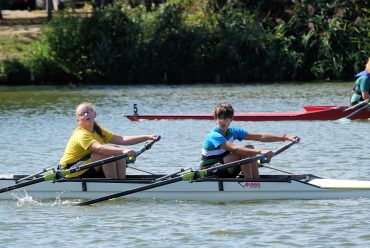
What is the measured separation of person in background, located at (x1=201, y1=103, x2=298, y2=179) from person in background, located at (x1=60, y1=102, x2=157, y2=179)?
3.05 feet

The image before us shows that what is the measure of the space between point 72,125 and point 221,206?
1367 cm

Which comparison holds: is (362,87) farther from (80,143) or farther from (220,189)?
(80,143)

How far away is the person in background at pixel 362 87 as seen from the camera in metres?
26.3

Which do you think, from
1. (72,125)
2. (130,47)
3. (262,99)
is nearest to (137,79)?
(130,47)

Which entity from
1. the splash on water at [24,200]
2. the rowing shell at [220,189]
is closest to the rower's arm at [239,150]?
the rowing shell at [220,189]

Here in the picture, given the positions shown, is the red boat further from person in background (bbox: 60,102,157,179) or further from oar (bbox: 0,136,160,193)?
oar (bbox: 0,136,160,193)

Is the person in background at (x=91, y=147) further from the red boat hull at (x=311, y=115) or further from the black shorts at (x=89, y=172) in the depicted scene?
the red boat hull at (x=311, y=115)

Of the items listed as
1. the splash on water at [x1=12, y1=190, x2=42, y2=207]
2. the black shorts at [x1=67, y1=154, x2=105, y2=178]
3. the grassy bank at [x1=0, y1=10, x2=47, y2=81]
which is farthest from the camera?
the grassy bank at [x1=0, y1=10, x2=47, y2=81]

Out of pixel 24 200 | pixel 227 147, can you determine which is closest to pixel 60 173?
pixel 24 200

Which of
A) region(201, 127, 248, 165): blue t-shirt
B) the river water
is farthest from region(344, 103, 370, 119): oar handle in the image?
region(201, 127, 248, 165): blue t-shirt

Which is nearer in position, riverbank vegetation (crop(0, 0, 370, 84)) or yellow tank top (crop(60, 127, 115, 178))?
yellow tank top (crop(60, 127, 115, 178))

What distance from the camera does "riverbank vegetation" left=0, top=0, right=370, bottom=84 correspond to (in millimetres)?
44062

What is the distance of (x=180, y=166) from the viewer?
21.0m

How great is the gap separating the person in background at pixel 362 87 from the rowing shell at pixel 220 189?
10325 millimetres
